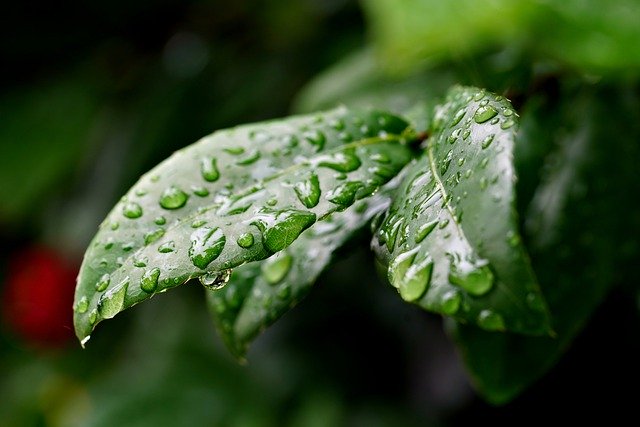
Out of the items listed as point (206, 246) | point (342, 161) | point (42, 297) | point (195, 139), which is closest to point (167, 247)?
point (206, 246)

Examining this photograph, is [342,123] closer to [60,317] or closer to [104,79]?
[104,79]

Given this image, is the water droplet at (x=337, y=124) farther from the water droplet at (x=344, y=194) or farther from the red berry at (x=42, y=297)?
the red berry at (x=42, y=297)

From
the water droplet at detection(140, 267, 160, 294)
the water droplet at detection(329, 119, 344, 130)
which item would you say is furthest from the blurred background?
the water droplet at detection(140, 267, 160, 294)

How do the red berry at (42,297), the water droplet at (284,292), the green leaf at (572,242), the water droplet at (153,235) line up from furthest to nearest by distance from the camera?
the red berry at (42,297)
the green leaf at (572,242)
the water droplet at (284,292)
the water droplet at (153,235)

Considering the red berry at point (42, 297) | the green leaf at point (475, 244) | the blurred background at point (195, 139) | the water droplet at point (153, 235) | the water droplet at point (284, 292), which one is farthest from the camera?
the red berry at point (42, 297)

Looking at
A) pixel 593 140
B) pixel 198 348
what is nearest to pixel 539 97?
pixel 593 140

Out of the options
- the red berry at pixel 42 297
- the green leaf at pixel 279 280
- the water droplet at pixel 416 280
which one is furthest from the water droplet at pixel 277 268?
the red berry at pixel 42 297

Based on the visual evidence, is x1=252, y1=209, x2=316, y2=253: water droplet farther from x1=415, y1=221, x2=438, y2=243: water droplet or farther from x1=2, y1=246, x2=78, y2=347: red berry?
x1=2, y1=246, x2=78, y2=347: red berry
